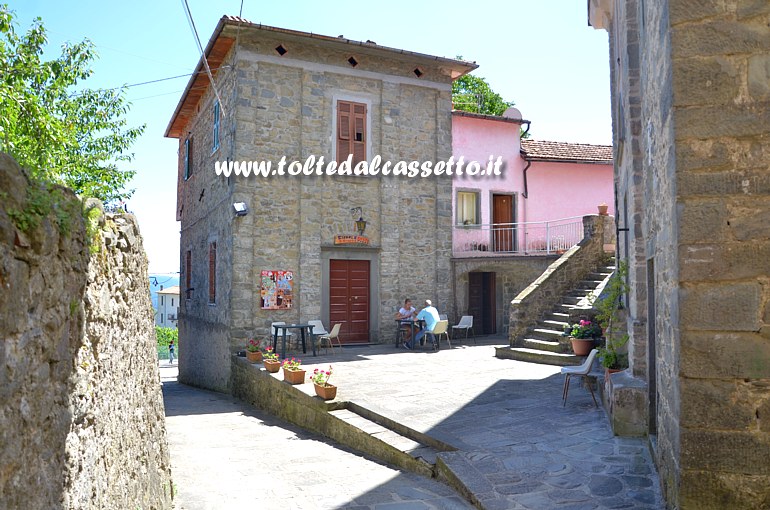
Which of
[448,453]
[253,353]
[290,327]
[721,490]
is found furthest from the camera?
[290,327]

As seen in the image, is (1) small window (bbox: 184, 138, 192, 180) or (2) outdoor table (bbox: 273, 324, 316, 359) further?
(1) small window (bbox: 184, 138, 192, 180)

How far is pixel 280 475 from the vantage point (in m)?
5.93

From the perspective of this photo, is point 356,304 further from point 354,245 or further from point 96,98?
point 96,98

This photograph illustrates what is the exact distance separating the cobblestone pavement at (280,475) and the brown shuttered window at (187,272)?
8818 millimetres

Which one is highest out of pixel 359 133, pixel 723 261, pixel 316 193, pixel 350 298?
pixel 359 133

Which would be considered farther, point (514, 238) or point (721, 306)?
point (514, 238)

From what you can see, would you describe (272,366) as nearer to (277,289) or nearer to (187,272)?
(277,289)

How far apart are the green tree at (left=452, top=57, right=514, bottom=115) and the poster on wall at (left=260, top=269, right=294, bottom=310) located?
15016 millimetres

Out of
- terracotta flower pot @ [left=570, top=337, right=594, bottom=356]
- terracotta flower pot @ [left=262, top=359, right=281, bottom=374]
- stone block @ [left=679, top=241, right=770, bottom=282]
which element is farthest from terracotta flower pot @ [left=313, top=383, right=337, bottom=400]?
stone block @ [left=679, top=241, right=770, bottom=282]

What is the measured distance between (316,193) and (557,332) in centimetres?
588

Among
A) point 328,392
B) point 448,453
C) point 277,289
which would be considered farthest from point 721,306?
point 277,289

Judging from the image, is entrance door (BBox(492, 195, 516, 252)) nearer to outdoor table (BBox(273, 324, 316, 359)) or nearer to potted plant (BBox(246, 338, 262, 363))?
outdoor table (BBox(273, 324, 316, 359))

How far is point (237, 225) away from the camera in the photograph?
1217cm

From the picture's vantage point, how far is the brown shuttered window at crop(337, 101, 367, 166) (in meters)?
13.3
